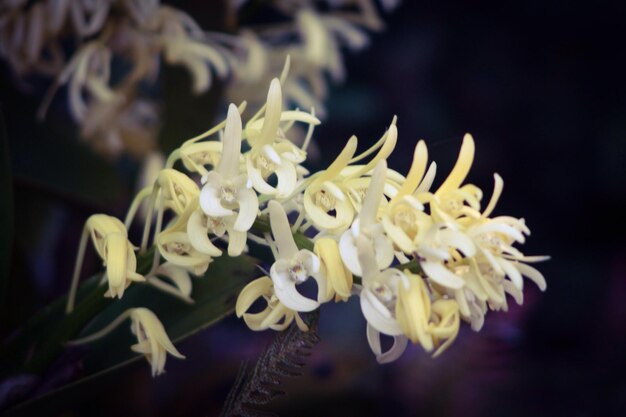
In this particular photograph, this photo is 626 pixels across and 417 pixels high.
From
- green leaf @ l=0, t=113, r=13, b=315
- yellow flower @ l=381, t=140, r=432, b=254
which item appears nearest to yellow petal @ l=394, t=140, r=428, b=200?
yellow flower @ l=381, t=140, r=432, b=254

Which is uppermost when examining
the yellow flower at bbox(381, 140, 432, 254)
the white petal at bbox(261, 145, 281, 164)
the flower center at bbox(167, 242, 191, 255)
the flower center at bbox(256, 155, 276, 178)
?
the yellow flower at bbox(381, 140, 432, 254)

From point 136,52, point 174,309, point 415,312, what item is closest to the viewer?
point 415,312

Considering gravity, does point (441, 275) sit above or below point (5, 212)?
above

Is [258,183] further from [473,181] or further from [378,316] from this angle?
[473,181]

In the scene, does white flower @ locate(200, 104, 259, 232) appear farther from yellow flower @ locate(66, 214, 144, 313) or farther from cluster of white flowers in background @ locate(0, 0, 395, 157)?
cluster of white flowers in background @ locate(0, 0, 395, 157)

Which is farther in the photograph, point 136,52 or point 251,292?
point 136,52

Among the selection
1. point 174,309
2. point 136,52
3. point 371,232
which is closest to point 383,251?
point 371,232

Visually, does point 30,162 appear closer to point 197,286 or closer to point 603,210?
point 197,286
